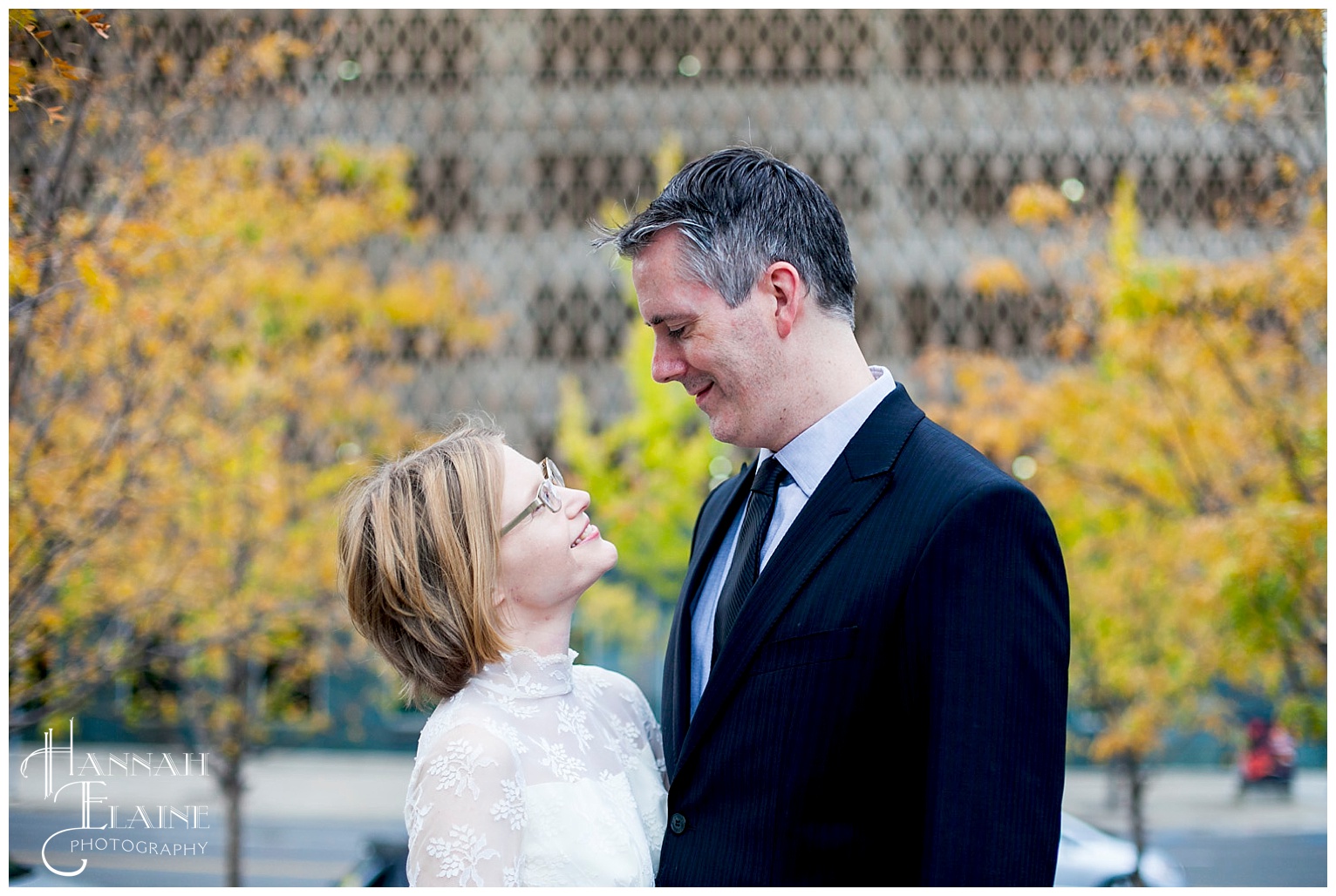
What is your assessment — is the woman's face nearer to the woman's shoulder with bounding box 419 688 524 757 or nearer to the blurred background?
the woman's shoulder with bounding box 419 688 524 757

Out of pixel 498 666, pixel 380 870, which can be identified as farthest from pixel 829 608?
pixel 380 870

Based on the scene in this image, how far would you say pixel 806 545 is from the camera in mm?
1867

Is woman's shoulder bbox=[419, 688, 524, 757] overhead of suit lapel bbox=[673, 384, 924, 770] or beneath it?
beneath

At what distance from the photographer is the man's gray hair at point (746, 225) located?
1.97 metres

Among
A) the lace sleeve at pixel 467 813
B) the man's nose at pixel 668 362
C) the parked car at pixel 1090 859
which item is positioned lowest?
the parked car at pixel 1090 859

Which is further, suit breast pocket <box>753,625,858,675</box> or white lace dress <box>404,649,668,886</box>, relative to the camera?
white lace dress <box>404,649,668,886</box>

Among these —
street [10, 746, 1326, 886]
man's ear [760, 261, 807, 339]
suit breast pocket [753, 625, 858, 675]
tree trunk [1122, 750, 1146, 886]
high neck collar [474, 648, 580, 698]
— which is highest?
man's ear [760, 261, 807, 339]

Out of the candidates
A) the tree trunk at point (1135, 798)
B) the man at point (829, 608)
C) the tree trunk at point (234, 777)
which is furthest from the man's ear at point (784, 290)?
the tree trunk at point (1135, 798)

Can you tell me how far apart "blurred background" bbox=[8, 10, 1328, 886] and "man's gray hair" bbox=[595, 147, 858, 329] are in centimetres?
88

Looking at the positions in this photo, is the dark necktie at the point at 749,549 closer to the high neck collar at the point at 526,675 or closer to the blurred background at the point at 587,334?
the high neck collar at the point at 526,675

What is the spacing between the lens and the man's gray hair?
1.97 meters

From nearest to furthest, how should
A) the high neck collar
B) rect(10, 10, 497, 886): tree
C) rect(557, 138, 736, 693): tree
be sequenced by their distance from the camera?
the high neck collar < rect(10, 10, 497, 886): tree < rect(557, 138, 736, 693): tree

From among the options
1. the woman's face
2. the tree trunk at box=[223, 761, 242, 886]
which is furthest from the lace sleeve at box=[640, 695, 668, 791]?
the tree trunk at box=[223, 761, 242, 886]

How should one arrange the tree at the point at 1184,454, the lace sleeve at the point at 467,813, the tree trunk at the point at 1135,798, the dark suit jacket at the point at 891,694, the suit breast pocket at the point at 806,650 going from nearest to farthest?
1. the dark suit jacket at the point at 891,694
2. the suit breast pocket at the point at 806,650
3. the lace sleeve at the point at 467,813
4. the tree at the point at 1184,454
5. the tree trunk at the point at 1135,798
